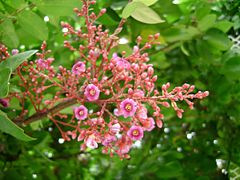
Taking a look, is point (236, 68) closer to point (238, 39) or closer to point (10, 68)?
point (238, 39)

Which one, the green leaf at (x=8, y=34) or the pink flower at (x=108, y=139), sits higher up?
the green leaf at (x=8, y=34)

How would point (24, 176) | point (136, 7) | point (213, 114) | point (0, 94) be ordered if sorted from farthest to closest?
point (213, 114)
point (24, 176)
point (136, 7)
point (0, 94)

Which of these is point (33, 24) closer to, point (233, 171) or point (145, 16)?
point (145, 16)

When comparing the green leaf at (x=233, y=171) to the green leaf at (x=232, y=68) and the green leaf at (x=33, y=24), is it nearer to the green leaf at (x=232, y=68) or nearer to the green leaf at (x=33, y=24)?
the green leaf at (x=232, y=68)

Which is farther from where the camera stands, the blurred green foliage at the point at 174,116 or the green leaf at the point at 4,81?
the blurred green foliage at the point at 174,116

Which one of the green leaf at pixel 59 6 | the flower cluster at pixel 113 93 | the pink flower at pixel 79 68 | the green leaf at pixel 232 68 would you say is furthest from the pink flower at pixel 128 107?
the green leaf at pixel 232 68

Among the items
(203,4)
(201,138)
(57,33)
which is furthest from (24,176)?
(203,4)

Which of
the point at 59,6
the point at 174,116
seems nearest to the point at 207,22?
the point at 174,116
